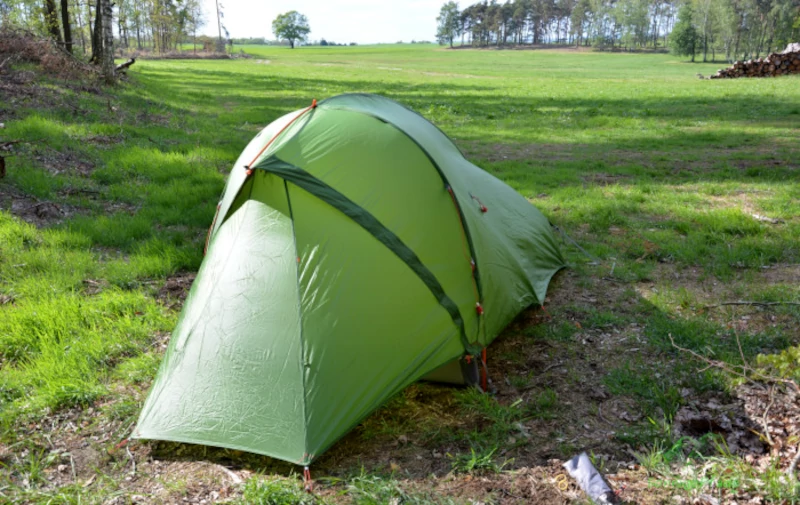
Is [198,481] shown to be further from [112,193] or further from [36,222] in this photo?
[112,193]

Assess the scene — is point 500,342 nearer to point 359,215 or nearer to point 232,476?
point 359,215

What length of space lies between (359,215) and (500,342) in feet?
5.46

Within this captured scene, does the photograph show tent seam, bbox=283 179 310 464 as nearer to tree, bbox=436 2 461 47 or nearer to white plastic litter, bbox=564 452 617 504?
white plastic litter, bbox=564 452 617 504

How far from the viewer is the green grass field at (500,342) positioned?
2.97 metres

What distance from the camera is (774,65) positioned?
26.9m

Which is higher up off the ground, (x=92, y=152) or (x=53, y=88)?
(x=53, y=88)

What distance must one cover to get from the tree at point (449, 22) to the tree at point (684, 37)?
63842mm

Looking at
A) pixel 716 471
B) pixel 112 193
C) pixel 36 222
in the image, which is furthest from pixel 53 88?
pixel 716 471

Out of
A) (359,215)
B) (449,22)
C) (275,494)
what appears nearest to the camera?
(275,494)

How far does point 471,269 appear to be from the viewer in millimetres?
4121

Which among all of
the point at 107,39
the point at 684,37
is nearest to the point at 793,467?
the point at 107,39

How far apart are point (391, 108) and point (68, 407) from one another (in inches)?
132

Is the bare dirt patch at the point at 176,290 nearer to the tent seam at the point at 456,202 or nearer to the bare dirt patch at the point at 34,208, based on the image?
the bare dirt patch at the point at 34,208

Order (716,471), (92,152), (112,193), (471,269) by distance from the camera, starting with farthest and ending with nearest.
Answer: (92,152), (112,193), (471,269), (716,471)
